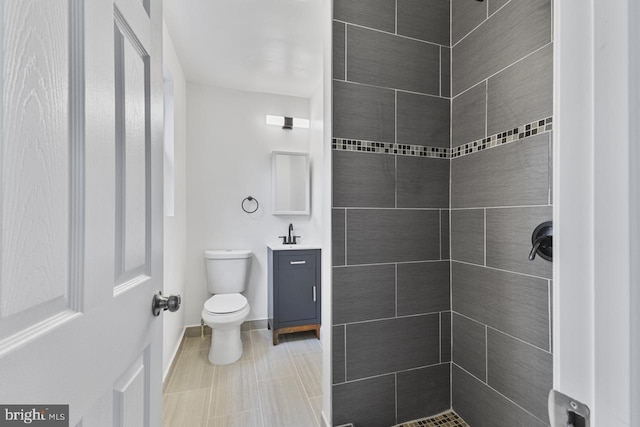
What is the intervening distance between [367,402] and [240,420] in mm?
766

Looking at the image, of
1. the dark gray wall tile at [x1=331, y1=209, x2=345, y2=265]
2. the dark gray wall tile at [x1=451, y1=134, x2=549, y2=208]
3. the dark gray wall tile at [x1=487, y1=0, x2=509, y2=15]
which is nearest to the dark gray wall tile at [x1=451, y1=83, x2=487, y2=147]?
the dark gray wall tile at [x1=451, y1=134, x2=549, y2=208]

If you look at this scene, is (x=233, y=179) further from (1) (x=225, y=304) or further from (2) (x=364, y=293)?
(2) (x=364, y=293)

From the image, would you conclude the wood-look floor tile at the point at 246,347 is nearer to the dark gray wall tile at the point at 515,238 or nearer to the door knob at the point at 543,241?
the dark gray wall tile at the point at 515,238

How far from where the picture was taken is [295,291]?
8.43 feet

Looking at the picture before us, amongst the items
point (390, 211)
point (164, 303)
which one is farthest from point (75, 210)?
point (390, 211)

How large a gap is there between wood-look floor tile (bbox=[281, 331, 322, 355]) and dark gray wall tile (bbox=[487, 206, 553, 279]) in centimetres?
175

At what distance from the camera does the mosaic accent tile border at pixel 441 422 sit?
56.6 inches

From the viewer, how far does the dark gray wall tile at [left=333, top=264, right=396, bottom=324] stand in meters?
1.37

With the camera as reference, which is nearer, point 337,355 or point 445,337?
point 337,355

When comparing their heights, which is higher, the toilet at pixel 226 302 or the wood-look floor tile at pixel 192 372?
the toilet at pixel 226 302

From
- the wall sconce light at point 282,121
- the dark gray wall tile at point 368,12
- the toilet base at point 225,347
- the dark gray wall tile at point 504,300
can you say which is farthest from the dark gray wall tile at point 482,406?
the wall sconce light at point 282,121

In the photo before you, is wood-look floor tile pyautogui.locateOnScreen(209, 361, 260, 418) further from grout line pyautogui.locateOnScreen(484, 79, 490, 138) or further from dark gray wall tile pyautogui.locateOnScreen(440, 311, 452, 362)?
grout line pyautogui.locateOnScreen(484, 79, 490, 138)

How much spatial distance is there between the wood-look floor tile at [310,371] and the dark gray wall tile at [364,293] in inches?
33.1

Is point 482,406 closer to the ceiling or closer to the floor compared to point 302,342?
closer to the ceiling
